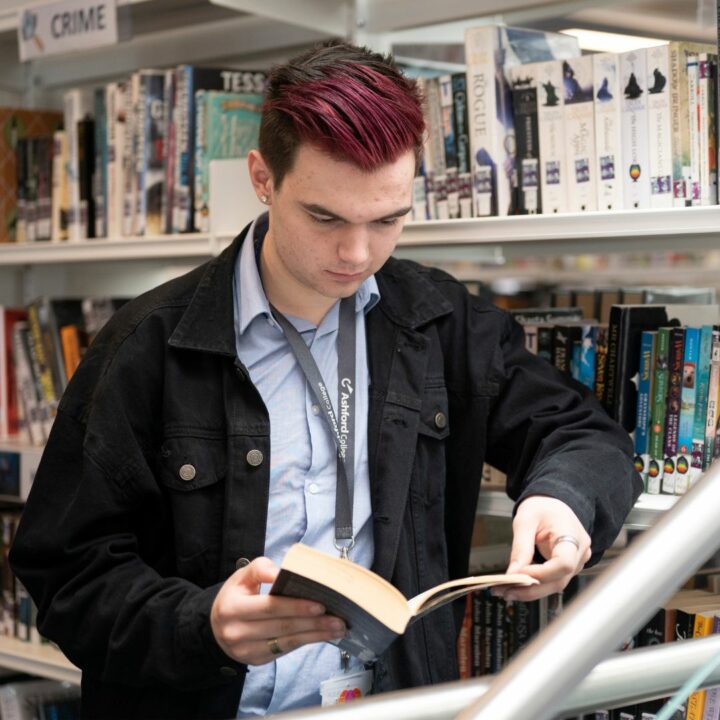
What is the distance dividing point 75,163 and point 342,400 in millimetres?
1287

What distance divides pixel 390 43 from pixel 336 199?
1.04 meters

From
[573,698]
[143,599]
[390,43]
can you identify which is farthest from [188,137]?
[573,698]

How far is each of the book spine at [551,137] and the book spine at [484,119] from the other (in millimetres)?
75

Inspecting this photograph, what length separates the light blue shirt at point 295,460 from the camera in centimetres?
146

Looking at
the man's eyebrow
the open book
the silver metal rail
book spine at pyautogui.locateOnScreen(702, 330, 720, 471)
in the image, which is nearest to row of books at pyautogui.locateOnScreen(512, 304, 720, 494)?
book spine at pyautogui.locateOnScreen(702, 330, 720, 471)

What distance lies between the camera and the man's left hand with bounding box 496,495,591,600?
50.0 inches

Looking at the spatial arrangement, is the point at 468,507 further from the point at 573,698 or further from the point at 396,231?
the point at 573,698

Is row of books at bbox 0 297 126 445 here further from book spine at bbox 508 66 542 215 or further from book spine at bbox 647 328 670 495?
book spine at bbox 647 328 670 495

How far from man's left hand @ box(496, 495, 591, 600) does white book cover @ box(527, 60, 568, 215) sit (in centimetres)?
61

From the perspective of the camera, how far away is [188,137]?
231 cm

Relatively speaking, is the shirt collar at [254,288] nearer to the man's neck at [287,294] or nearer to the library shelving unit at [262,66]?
the man's neck at [287,294]

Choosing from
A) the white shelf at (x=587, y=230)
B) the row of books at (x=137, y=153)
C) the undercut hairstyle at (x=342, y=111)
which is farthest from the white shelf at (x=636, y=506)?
the row of books at (x=137, y=153)

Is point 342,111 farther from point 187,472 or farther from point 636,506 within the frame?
point 636,506

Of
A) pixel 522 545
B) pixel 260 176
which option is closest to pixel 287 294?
pixel 260 176
